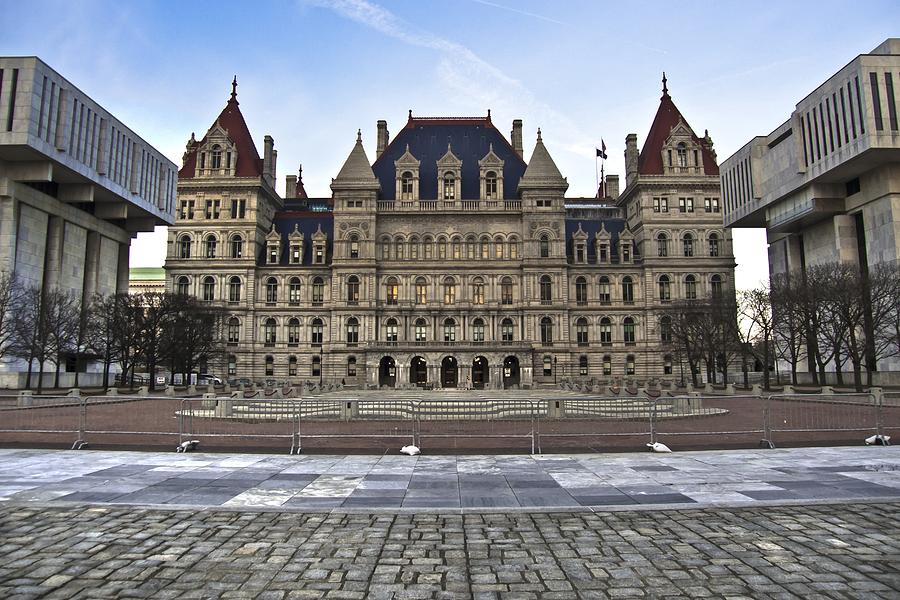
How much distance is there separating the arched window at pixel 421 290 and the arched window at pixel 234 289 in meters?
21.9

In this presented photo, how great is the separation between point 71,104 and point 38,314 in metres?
19.7

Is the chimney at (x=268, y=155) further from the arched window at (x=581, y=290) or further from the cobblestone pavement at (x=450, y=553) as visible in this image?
the cobblestone pavement at (x=450, y=553)

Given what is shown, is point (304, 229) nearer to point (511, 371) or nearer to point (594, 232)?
point (511, 371)

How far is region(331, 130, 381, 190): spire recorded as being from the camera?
6981 cm

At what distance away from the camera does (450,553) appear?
6.74m

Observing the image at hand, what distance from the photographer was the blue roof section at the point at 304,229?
7344cm

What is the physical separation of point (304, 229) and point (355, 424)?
191ft

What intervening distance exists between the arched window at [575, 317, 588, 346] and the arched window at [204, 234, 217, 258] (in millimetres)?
45492

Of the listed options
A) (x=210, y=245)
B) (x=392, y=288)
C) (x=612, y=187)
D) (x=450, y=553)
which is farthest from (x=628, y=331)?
(x=450, y=553)

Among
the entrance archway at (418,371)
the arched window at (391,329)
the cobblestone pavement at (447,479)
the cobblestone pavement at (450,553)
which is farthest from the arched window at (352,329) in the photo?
the cobblestone pavement at (450,553)

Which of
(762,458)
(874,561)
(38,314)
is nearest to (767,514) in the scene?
(874,561)

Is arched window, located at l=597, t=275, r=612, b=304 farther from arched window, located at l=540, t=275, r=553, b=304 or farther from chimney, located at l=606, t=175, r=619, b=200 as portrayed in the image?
chimney, located at l=606, t=175, r=619, b=200

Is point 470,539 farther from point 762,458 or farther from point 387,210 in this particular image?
point 387,210

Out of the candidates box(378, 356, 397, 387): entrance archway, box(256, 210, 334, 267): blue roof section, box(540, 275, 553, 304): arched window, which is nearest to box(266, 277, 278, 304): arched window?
box(256, 210, 334, 267): blue roof section
